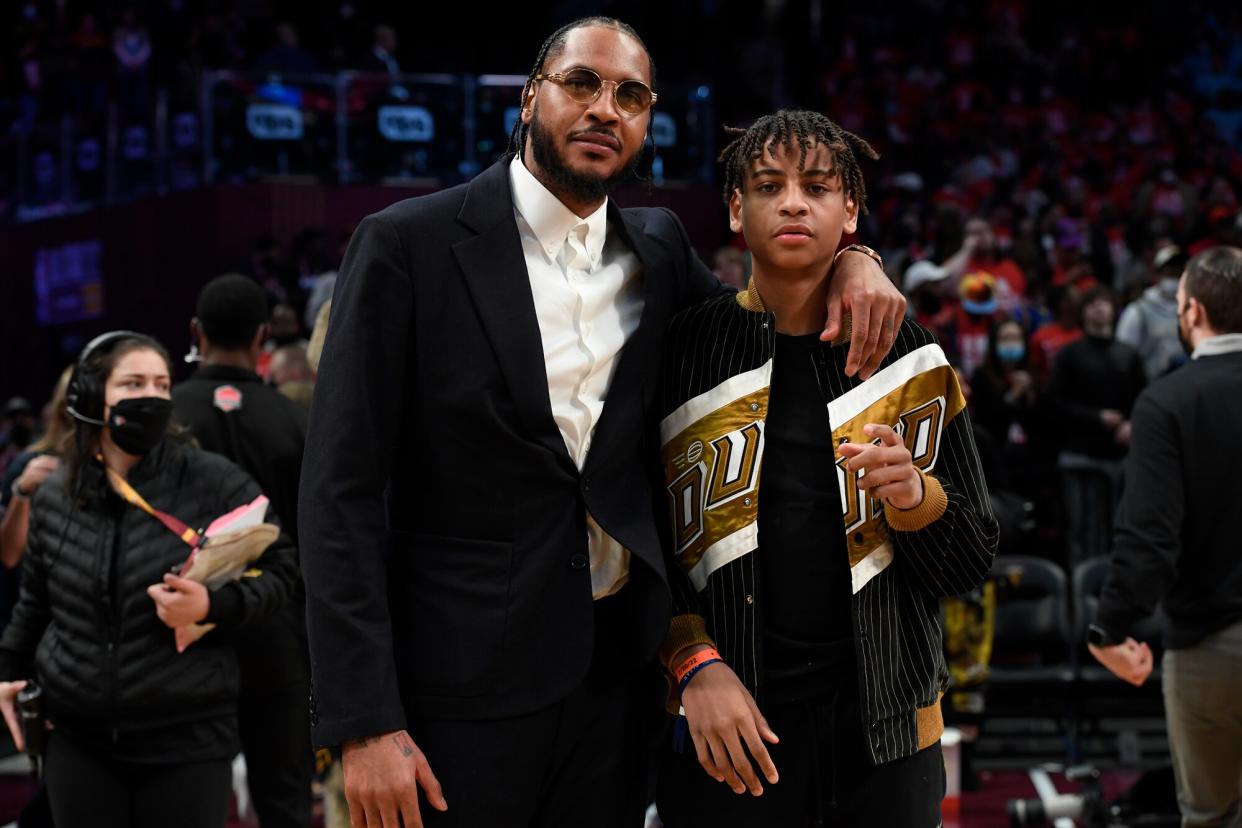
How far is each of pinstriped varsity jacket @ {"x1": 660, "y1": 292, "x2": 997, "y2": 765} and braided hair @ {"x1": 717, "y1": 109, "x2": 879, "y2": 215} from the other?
0.25m

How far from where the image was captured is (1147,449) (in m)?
4.38

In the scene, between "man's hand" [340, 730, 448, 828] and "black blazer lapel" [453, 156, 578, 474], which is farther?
"black blazer lapel" [453, 156, 578, 474]

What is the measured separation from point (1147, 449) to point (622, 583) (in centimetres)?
230

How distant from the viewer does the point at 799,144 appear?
2.72 m

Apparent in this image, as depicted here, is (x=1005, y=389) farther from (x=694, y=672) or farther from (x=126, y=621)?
(x=694, y=672)

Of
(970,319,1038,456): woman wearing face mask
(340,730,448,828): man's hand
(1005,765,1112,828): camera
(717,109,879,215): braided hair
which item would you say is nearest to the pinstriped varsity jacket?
(717,109,879,215): braided hair

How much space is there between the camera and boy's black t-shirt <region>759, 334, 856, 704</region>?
2635 millimetres

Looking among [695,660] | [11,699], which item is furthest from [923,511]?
[11,699]

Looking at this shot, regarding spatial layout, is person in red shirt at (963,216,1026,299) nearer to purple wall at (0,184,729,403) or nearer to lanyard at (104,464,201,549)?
purple wall at (0,184,729,403)

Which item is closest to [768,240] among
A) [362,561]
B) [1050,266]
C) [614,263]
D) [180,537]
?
[614,263]

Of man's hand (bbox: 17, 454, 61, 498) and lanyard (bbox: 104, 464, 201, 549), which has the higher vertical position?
lanyard (bbox: 104, 464, 201, 549)

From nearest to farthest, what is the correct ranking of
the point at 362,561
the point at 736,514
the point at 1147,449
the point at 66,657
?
the point at 362,561, the point at 736,514, the point at 66,657, the point at 1147,449

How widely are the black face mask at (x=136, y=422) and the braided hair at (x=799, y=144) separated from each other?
1.78 meters

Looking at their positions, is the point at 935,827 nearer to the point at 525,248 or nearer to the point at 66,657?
the point at 525,248
